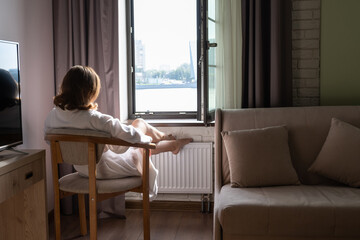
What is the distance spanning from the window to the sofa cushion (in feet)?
4.93

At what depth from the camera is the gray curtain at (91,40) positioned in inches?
135

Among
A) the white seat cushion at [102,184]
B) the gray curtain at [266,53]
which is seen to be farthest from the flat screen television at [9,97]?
the gray curtain at [266,53]

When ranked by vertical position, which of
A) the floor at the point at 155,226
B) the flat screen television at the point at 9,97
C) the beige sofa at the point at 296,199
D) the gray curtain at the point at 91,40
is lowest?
the floor at the point at 155,226

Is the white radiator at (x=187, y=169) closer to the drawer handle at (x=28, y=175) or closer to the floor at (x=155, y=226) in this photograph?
the floor at (x=155, y=226)

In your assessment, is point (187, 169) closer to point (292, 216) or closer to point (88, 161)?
point (88, 161)

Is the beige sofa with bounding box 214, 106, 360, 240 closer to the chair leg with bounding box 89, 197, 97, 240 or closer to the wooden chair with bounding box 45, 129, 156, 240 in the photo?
the wooden chair with bounding box 45, 129, 156, 240

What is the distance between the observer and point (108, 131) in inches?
103

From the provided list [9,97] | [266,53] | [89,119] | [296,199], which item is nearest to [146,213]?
[89,119]

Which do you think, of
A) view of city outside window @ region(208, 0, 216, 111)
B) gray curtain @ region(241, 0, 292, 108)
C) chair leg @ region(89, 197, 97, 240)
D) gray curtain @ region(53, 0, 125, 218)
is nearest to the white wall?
gray curtain @ region(53, 0, 125, 218)

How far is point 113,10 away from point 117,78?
1.75 ft

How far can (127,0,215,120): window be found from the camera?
381cm

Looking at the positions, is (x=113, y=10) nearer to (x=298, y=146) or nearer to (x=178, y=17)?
(x=178, y=17)

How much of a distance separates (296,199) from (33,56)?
6.87 ft

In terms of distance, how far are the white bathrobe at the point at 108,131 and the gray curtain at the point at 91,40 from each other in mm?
703
